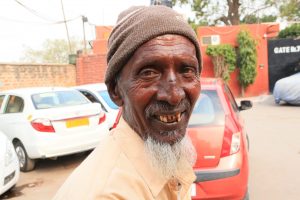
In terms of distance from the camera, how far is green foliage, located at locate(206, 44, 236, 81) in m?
17.5

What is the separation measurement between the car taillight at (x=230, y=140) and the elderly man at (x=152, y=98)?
2.47 meters

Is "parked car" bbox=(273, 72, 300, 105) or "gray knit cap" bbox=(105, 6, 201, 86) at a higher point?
"gray knit cap" bbox=(105, 6, 201, 86)

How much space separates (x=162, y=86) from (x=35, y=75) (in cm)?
1208

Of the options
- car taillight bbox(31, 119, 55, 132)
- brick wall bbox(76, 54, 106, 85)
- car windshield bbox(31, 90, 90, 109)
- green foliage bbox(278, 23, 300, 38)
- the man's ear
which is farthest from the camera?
green foliage bbox(278, 23, 300, 38)

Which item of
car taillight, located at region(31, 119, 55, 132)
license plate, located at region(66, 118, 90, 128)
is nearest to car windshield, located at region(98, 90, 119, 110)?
license plate, located at region(66, 118, 90, 128)

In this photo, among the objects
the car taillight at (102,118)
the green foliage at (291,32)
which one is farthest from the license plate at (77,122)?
the green foliage at (291,32)

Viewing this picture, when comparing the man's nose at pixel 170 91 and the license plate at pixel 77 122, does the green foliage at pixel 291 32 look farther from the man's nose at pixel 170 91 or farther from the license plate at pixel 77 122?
the man's nose at pixel 170 91

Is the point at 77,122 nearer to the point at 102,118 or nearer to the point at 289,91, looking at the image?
the point at 102,118

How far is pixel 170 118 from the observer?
46.3 inches

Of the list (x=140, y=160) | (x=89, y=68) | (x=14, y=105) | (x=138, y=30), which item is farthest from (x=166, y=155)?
(x=89, y=68)

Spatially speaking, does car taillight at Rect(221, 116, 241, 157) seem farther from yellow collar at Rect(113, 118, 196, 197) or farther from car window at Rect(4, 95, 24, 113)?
car window at Rect(4, 95, 24, 113)

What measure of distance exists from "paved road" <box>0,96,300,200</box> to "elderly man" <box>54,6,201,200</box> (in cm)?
366

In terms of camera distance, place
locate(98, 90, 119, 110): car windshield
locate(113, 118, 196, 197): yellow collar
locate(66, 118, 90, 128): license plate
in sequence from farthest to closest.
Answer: locate(98, 90, 119, 110): car windshield < locate(66, 118, 90, 128): license plate < locate(113, 118, 196, 197): yellow collar

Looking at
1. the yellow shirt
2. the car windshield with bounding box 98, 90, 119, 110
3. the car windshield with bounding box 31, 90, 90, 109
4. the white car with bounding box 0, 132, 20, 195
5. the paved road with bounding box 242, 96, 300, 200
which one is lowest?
the paved road with bounding box 242, 96, 300, 200
